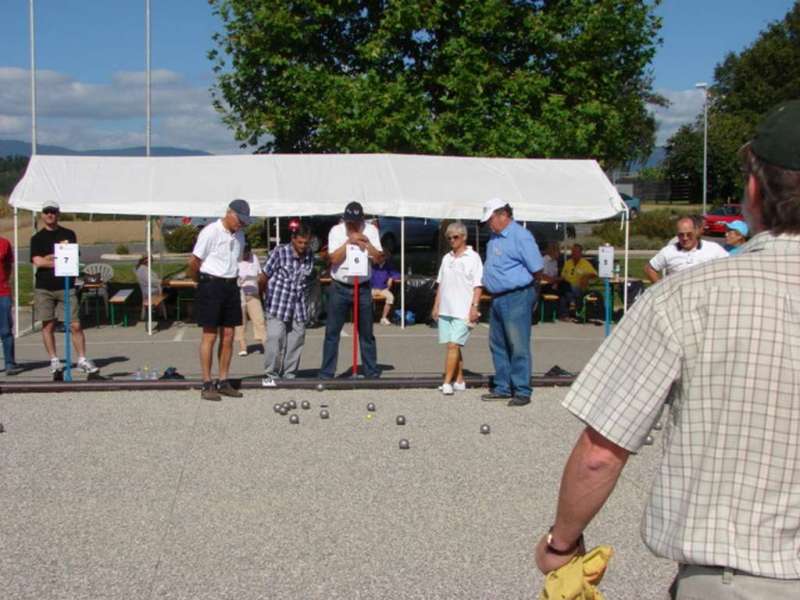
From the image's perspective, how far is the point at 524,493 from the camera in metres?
6.66

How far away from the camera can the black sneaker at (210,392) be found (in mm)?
9930

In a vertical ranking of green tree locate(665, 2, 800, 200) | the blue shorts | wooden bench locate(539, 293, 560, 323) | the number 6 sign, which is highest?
green tree locate(665, 2, 800, 200)

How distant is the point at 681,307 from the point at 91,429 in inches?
284

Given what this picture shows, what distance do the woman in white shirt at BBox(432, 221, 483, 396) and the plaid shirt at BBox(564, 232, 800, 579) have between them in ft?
25.6

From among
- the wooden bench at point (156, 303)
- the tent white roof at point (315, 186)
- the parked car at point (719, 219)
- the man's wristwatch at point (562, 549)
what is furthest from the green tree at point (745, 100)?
the man's wristwatch at point (562, 549)

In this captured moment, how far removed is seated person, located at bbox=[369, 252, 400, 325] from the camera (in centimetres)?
1733

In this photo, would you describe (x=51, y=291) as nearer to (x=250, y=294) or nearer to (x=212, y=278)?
(x=212, y=278)

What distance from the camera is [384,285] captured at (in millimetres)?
17750

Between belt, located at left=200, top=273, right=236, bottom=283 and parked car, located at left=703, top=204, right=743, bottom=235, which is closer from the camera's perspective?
belt, located at left=200, top=273, right=236, bottom=283

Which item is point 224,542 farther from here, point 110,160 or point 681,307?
point 110,160

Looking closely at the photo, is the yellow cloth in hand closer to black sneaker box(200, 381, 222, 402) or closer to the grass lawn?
black sneaker box(200, 381, 222, 402)

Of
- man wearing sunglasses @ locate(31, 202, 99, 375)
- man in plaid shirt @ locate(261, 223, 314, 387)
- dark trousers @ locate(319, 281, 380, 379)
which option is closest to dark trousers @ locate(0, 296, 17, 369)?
man wearing sunglasses @ locate(31, 202, 99, 375)

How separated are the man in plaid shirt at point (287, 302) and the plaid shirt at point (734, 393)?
8862mm

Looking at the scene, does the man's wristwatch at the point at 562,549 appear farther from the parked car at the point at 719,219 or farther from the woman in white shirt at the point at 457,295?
the parked car at the point at 719,219
